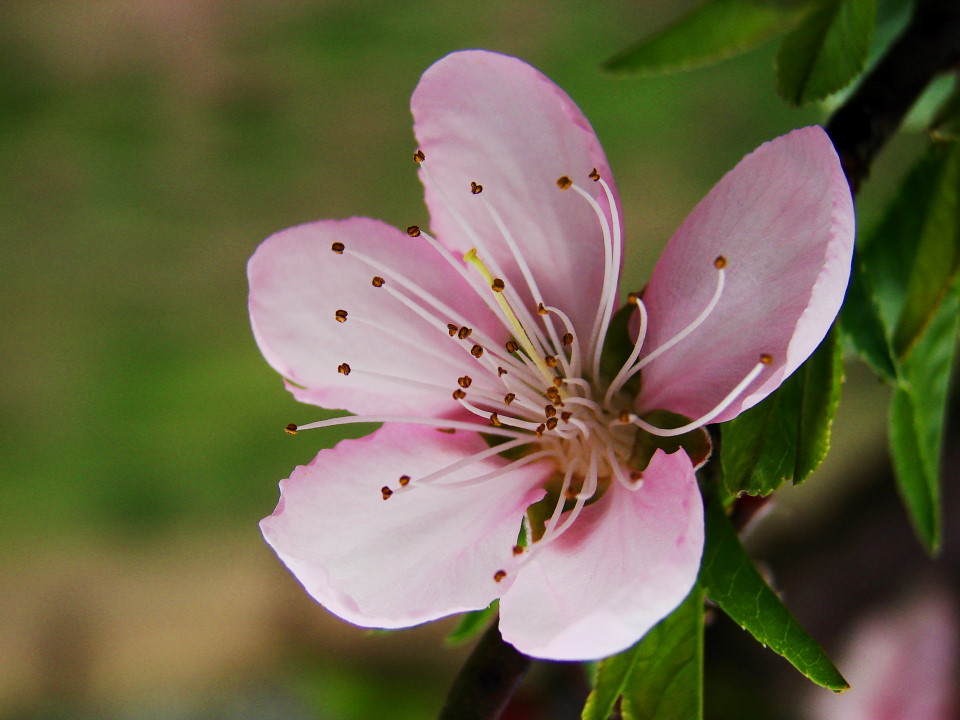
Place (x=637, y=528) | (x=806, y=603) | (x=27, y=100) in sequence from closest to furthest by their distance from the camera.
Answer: (x=637, y=528), (x=806, y=603), (x=27, y=100)

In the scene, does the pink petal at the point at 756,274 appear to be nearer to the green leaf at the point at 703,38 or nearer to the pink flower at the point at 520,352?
the pink flower at the point at 520,352

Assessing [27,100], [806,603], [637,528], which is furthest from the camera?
[27,100]

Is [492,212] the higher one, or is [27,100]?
[492,212]

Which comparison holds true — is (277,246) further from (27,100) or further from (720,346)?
(27,100)

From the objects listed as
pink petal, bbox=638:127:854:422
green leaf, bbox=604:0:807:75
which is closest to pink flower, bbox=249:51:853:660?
pink petal, bbox=638:127:854:422

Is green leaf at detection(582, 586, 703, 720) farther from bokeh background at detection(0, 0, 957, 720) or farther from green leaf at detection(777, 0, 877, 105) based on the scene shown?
bokeh background at detection(0, 0, 957, 720)

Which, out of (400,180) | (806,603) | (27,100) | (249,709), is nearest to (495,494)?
(806,603)

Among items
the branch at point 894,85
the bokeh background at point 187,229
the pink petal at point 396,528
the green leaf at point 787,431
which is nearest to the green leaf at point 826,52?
the branch at point 894,85
